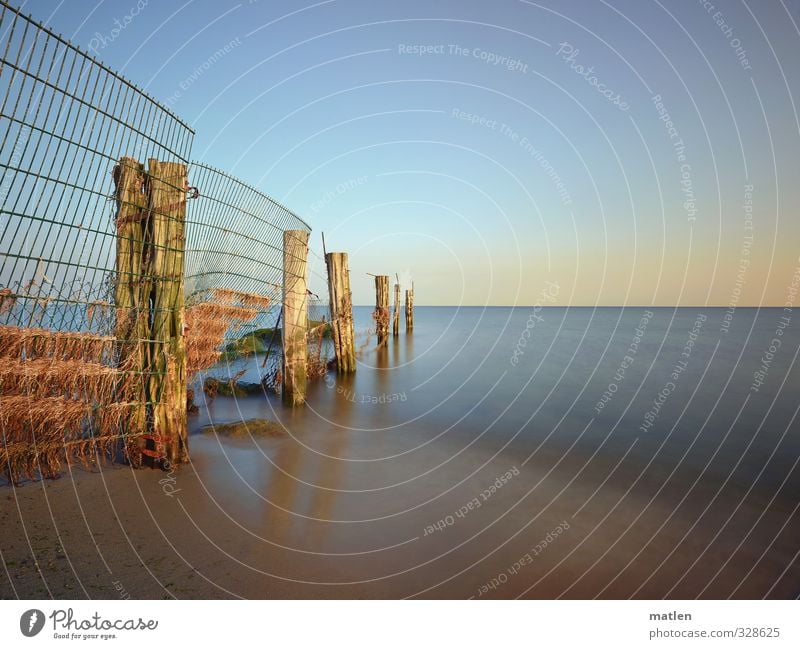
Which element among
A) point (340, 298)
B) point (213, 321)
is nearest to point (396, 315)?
point (340, 298)

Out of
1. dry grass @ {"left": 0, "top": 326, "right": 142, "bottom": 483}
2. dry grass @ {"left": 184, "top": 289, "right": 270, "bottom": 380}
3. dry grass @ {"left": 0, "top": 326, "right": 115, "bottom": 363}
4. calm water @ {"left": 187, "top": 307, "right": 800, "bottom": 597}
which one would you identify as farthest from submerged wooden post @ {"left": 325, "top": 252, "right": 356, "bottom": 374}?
dry grass @ {"left": 0, "top": 326, "right": 115, "bottom": 363}

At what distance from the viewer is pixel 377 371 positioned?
13945mm

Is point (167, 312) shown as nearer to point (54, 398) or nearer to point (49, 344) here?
point (49, 344)

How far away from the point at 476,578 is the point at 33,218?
4230mm

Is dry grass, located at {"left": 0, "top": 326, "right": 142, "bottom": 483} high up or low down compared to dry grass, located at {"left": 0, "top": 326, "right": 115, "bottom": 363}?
down

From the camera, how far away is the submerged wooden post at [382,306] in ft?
70.8

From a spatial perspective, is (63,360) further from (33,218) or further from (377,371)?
(377,371)

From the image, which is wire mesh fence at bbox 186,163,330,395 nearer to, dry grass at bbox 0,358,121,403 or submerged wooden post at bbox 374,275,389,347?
dry grass at bbox 0,358,121,403

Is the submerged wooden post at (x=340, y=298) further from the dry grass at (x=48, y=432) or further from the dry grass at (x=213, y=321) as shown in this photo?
the dry grass at (x=48, y=432)

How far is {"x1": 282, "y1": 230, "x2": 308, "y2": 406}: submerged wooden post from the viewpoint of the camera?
8.21 m

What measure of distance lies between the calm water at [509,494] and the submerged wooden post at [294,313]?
0.67 meters

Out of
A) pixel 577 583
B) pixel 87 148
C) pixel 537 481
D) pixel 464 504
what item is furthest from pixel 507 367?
pixel 87 148

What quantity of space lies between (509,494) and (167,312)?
4.16 m

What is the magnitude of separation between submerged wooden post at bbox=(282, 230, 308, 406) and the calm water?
2.21 ft
